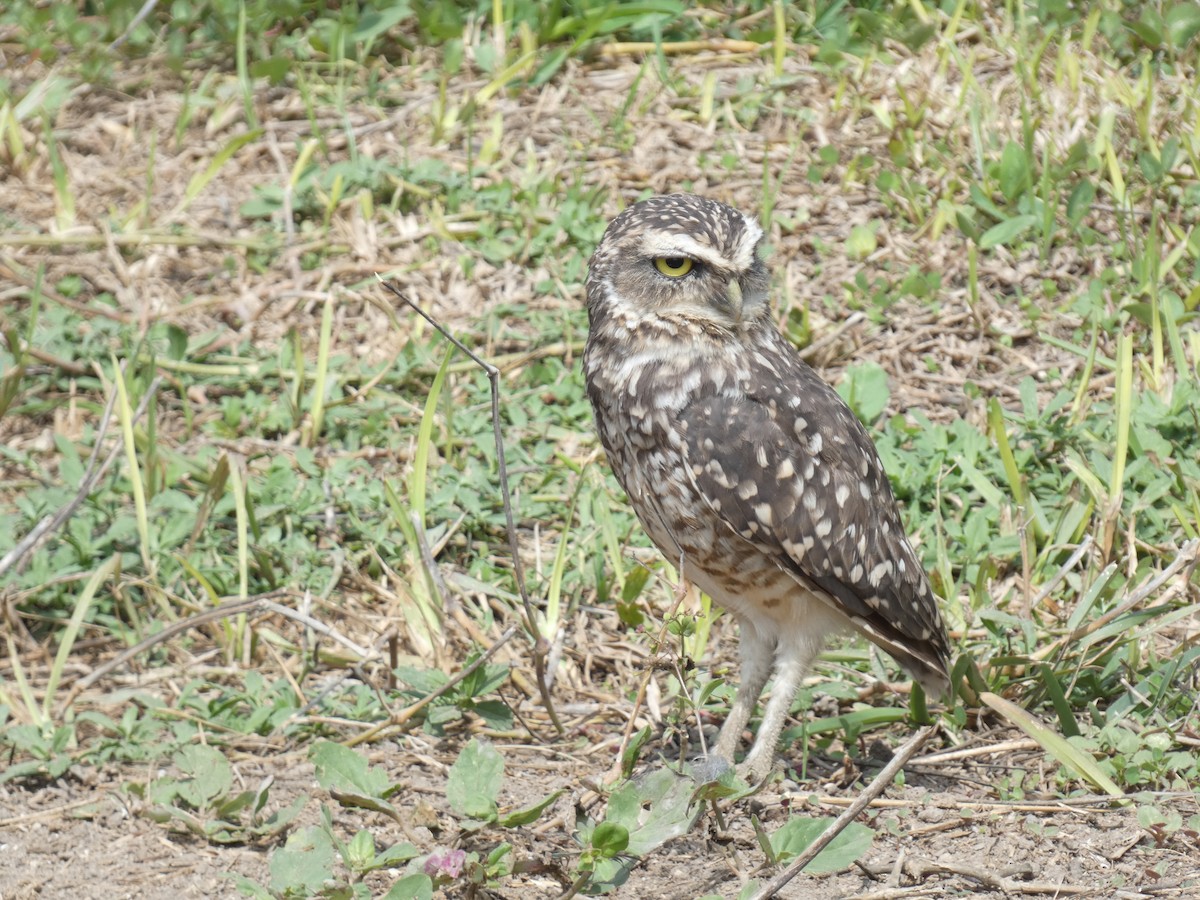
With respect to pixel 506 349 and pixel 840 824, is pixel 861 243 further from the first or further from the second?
pixel 840 824

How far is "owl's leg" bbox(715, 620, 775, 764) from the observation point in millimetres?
3680

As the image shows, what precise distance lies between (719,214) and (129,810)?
2.10 metres

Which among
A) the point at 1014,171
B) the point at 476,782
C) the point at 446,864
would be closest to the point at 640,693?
the point at 476,782

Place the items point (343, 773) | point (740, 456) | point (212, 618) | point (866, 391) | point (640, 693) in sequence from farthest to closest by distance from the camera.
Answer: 1. point (866, 391)
2. point (212, 618)
3. point (740, 456)
4. point (640, 693)
5. point (343, 773)

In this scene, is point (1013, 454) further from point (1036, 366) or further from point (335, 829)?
point (335, 829)

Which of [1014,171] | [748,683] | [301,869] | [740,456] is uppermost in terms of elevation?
[1014,171]

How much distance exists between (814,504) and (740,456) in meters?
0.23

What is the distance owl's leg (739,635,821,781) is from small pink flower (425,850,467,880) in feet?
3.60

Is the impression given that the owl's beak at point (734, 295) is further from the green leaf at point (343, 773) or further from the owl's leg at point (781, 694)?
the green leaf at point (343, 773)

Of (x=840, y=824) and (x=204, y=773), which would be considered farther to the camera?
(x=204, y=773)

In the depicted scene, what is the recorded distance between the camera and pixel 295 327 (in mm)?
5195

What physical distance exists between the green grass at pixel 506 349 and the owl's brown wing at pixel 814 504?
294 mm

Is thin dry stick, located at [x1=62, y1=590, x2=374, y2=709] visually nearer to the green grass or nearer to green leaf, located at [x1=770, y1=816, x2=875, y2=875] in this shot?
the green grass

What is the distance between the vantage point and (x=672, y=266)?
3498 millimetres
